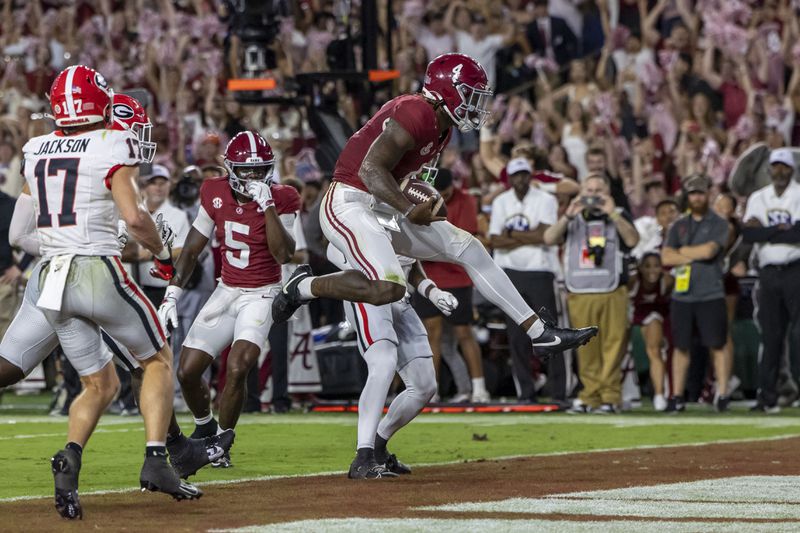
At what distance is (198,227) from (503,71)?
11055mm

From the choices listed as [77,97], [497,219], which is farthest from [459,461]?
[497,219]

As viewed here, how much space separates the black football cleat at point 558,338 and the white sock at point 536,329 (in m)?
0.02

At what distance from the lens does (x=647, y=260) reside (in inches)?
588

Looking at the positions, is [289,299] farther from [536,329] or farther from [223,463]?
[536,329]

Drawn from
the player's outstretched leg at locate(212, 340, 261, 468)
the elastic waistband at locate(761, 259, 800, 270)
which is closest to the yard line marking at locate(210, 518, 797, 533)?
the player's outstretched leg at locate(212, 340, 261, 468)

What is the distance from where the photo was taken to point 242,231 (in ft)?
31.0

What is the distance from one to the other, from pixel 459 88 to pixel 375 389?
1.65m

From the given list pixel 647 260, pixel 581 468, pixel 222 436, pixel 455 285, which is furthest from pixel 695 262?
pixel 222 436

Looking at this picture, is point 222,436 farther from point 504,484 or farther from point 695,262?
point 695,262

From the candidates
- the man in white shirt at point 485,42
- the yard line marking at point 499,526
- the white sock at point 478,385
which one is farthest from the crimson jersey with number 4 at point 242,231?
the man in white shirt at point 485,42

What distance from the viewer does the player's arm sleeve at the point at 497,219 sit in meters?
14.4

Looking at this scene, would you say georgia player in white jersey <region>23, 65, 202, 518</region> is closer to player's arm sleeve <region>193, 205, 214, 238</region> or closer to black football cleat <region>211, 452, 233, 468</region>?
black football cleat <region>211, 452, 233, 468</region>

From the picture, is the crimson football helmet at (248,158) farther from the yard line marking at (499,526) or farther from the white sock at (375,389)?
the yard line marking at (499,526)

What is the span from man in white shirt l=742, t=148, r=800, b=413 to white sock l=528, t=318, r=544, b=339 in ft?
19.5
